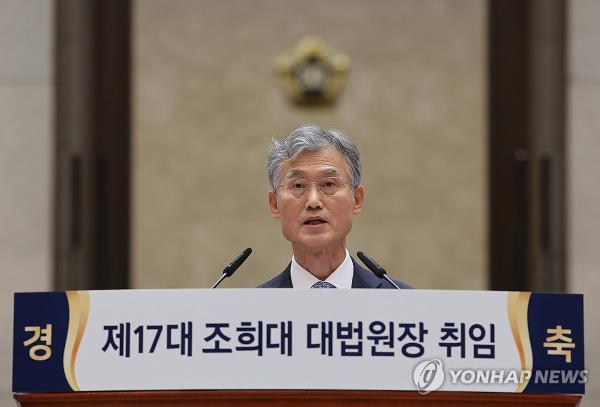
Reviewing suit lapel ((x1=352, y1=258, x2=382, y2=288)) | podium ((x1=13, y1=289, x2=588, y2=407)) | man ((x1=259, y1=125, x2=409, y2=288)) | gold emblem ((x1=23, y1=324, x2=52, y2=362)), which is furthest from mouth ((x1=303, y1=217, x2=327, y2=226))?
gold emblem ((x1=23, y1=324, x2=52, y2=362))

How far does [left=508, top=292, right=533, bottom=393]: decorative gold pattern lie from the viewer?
2.94 meters

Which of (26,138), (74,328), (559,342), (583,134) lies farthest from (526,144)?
(74,328)

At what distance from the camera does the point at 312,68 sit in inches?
282

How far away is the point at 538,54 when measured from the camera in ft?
23.2

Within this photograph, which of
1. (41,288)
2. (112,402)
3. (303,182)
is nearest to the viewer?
(112,402)

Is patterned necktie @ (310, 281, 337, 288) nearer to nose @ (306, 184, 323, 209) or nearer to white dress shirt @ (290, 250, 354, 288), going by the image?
white dress shirt @ (290, 250, 354, 288)

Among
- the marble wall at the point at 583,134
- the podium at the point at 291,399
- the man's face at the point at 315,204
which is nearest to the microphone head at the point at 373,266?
the man's face at the point at 315,204

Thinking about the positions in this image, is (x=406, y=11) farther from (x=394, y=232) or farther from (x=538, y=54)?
(x=394, y=232)

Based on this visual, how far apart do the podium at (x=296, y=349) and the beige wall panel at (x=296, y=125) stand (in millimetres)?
4186

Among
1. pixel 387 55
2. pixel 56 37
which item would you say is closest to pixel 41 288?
pixel 56 37

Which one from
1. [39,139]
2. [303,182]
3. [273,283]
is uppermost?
[39,139]

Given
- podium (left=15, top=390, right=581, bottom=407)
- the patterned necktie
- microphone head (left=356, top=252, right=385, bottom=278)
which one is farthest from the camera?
the patterned necktie

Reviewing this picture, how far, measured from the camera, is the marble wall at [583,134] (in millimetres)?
6879

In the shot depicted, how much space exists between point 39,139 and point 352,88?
1.91m
